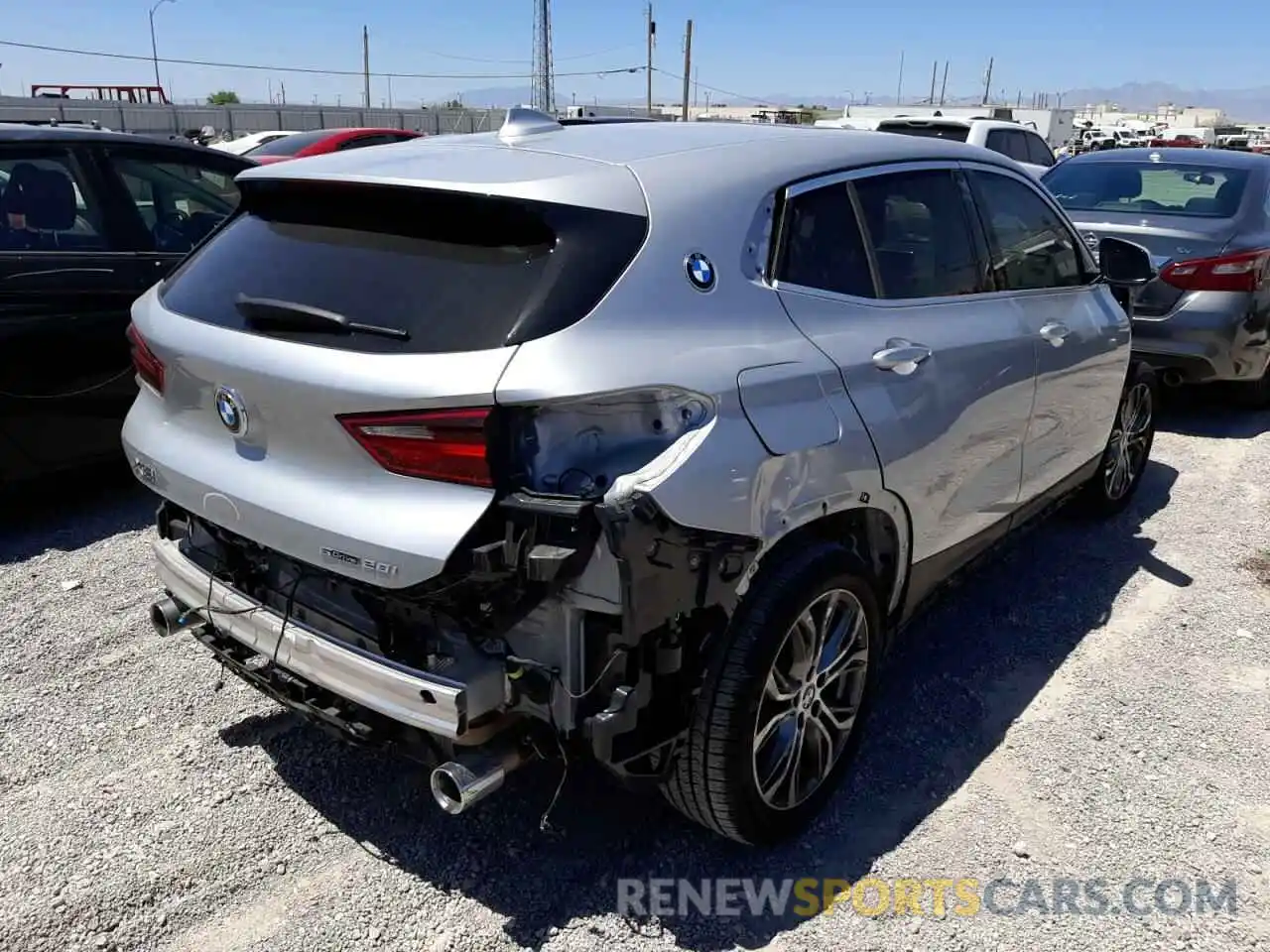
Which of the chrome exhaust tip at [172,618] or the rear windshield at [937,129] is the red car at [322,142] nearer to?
the rear windshield at [937,129]

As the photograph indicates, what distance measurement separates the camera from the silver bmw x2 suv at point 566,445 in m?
2.19

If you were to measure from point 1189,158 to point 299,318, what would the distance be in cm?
726

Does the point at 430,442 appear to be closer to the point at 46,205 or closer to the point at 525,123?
the point at 525,123

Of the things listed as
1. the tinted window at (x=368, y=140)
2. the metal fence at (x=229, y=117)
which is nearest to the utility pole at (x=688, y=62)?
the metal fence at (x=229, y=117)

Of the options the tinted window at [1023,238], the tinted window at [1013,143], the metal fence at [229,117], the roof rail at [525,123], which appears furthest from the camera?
the metal fence at [229,117]

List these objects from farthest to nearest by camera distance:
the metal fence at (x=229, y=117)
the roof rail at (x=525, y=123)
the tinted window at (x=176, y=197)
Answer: the metal fence at (x=229, y=117) → the tinted window at (x=176, y=197) → the roof rail at (x=525, y=123)

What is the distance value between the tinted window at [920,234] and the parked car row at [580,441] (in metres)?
0.02

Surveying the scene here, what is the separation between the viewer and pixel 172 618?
2910 millimetres

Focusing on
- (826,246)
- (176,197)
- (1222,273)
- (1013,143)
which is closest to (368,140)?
(1013,143)

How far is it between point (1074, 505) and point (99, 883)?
4453mm

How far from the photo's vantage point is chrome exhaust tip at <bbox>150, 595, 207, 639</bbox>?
2.87 meters

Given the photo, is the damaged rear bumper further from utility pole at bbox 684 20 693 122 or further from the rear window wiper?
utility pole at bbox 684 20 693 122

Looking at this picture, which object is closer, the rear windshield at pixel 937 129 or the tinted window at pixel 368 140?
the rear windshield at pixel 937 129

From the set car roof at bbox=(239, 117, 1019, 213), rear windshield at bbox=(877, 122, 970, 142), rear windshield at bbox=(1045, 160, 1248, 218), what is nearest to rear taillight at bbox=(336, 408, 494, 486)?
car roof at bbox=(239, 117, 1019, 213)
